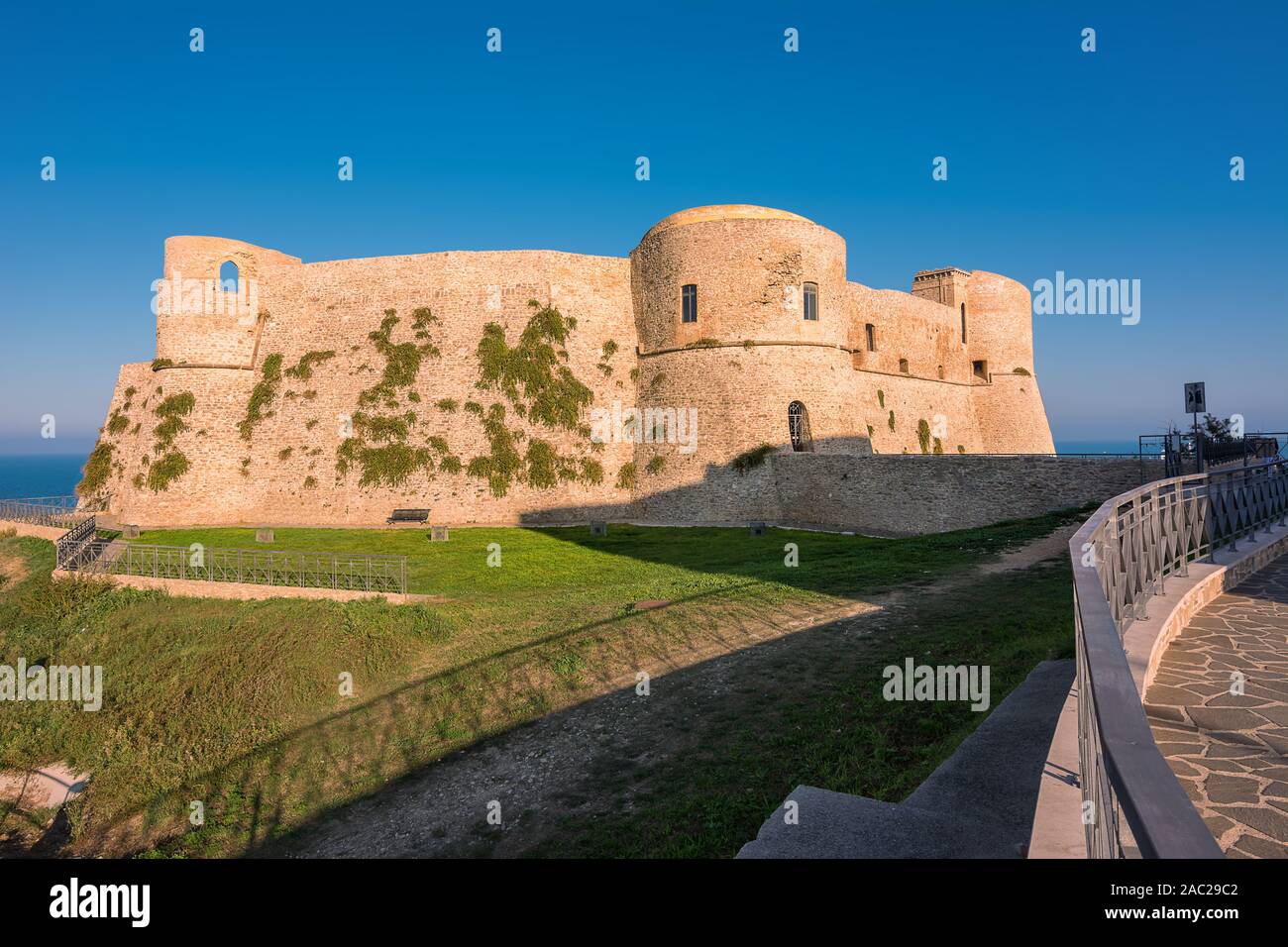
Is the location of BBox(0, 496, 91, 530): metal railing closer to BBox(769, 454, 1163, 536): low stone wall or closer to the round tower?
the round tower

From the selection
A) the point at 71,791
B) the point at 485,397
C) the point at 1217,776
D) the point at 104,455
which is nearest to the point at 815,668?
the point at 1217,776

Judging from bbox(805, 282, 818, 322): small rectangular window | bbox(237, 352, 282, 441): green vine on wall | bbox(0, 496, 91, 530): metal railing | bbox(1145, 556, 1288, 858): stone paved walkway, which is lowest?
bbox(1145, 556, 1288, 858): stone paved walkway

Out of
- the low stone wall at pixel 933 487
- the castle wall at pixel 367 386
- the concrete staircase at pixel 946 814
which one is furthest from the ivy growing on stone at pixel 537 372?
the concrete staircase at pixel 946 814

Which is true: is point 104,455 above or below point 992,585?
above

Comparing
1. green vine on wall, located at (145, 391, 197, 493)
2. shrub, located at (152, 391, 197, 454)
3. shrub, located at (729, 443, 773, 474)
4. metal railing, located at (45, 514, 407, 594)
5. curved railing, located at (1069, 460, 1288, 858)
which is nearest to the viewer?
curved railing, located at (1069, 460, 1288, 858)

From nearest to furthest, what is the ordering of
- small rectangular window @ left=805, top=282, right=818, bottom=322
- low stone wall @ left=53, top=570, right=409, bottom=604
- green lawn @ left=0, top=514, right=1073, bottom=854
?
green lawn @ left=0, top=514, right=1073, bottom=854 → low stone wall @ left=53, top=570, right=409, bottom=604 → small rectangular window @ left=805, top=282, right=818, bottom=322

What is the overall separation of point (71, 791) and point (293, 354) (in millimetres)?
24192

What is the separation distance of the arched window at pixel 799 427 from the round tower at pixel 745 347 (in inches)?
1.6

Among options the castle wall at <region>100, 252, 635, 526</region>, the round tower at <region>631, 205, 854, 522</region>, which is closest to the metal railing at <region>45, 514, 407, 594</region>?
the castle wall at <region>100, 252, 635, 526</region>

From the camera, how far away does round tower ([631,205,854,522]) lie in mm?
27484

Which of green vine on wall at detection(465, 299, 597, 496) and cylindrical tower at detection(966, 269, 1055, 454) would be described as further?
cylindrical tower at detection(966, 269, 1055, 454)

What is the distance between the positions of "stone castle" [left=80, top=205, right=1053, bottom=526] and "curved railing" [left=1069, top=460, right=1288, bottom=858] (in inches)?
754
